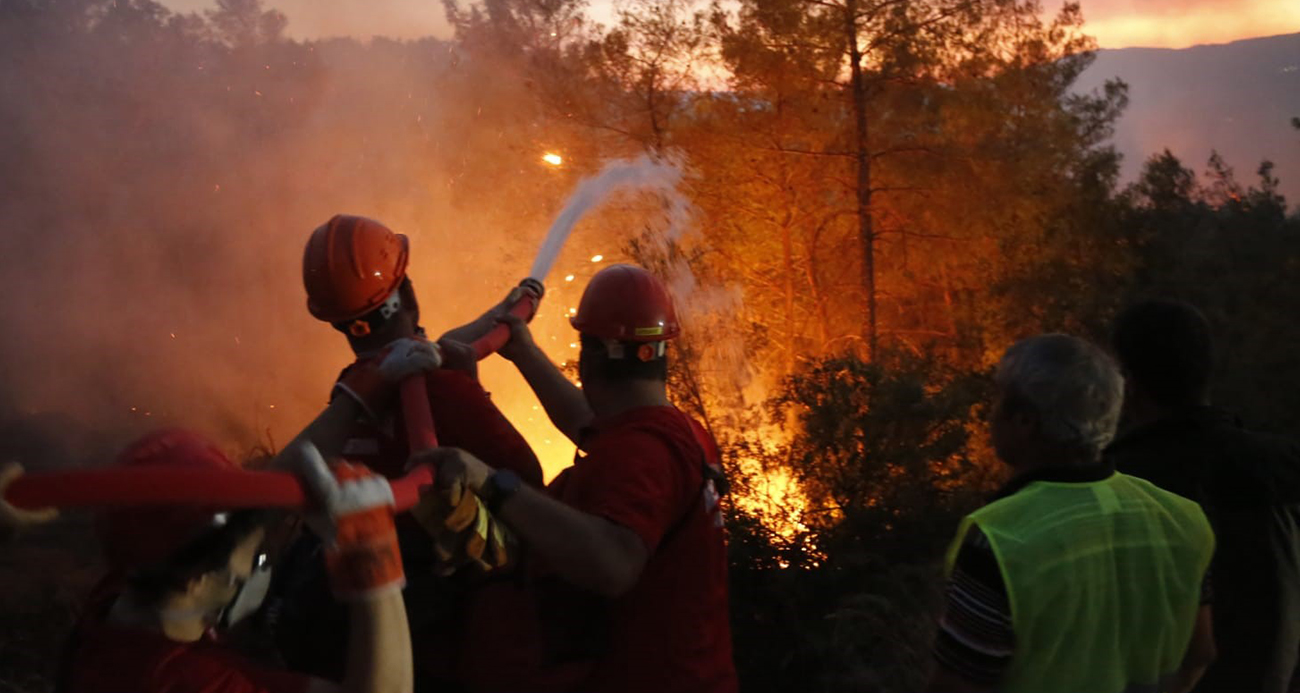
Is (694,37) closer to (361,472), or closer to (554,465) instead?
(554,465)

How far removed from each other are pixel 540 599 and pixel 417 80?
1174 centimetres

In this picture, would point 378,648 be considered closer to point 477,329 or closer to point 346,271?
point 346,271

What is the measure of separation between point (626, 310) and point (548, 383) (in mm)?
709

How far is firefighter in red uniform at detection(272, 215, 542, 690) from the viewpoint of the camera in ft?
7.92

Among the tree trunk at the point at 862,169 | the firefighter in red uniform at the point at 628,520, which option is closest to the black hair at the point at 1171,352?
the firefighter in red uniform at the point at 628,520

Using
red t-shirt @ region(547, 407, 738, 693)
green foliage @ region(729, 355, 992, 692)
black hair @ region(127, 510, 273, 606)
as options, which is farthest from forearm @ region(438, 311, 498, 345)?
green foliage @ region(729, 355, 992, 692)

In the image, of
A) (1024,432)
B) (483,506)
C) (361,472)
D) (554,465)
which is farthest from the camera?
(554,465)

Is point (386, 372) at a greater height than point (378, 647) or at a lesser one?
greater

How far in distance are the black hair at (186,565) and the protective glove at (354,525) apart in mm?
196

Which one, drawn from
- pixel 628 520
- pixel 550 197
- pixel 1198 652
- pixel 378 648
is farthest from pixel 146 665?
pixel 550 197

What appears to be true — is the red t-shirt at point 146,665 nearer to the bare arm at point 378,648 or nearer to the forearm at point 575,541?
the bare arm at point 378,648

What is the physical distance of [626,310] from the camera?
8.16 ft

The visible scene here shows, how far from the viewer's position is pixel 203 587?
1729 millimetres

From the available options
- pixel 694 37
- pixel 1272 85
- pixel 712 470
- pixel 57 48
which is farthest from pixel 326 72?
pixel 1272 85
